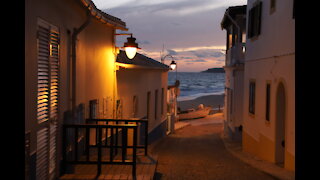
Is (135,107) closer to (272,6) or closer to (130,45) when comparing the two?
(130,45)

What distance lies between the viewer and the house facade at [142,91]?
1414cm

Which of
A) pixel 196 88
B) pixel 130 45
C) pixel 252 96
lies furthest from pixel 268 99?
pixel 196 88

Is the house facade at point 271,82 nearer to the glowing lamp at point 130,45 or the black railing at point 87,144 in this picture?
the glowing lamp at point 130,45

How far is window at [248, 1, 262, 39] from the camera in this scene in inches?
536

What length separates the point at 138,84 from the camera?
17.1 m

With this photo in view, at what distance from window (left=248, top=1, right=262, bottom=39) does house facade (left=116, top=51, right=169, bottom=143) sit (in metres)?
4.29

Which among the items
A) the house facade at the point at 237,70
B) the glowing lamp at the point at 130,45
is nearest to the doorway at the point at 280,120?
the glowing lamp at the point at 130,45

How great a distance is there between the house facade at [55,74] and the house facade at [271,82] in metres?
4.82

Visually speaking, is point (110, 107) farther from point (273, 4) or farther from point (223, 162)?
point (273, 4)

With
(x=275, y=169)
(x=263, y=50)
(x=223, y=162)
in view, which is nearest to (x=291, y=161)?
(x=275, y=169)

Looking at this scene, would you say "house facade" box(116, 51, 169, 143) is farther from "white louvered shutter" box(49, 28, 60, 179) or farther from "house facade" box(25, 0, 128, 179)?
"white louvered shutter" box(49, 28, 60, 179)

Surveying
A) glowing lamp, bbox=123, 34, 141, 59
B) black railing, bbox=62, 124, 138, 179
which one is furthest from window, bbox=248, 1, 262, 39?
black railing, bbox=62, 124, 138, 179

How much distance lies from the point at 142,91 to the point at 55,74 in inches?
426
